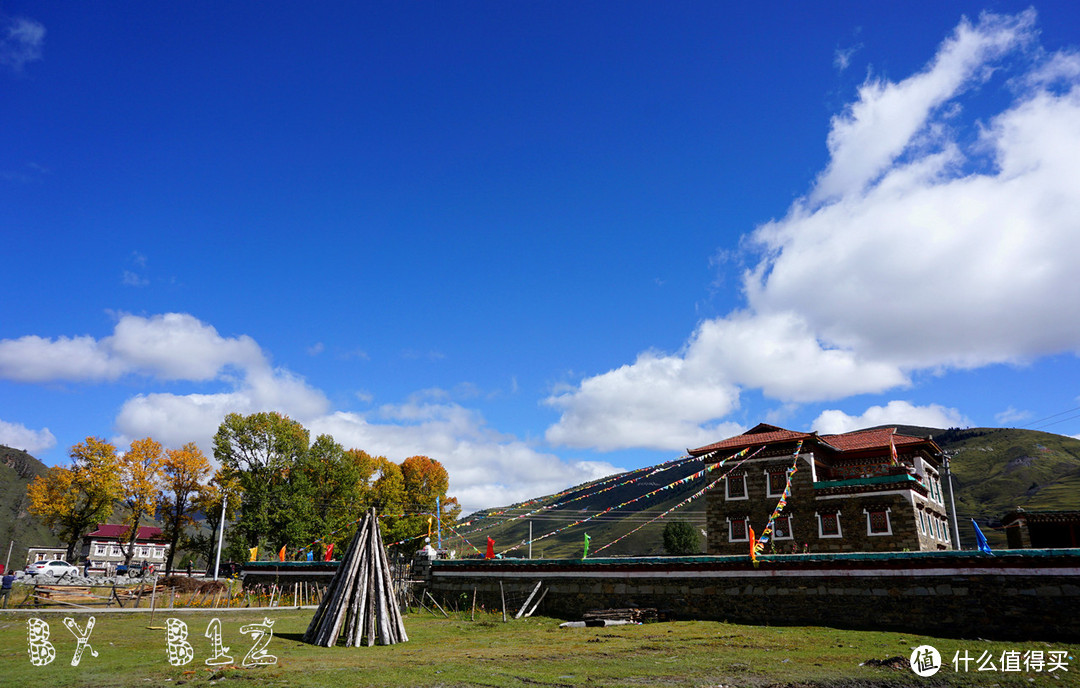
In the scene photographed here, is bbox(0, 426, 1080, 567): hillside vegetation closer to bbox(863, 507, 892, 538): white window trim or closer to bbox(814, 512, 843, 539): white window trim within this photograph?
bbox(814, 512, 843, 539): white window trim

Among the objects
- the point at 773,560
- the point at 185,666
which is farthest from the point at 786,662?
the point at 185,666

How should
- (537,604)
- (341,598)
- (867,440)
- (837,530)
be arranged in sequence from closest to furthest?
(341,598) → (537,604) → (837,530) → (867,440)

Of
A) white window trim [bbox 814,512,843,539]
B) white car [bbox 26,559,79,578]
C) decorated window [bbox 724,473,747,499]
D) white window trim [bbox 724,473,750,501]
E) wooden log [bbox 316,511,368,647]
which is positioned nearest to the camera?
wooden log [bbox 316,511,368,647]

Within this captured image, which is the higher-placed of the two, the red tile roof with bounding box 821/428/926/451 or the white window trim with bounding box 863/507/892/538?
the red tile roof with bounding box 821/428/926/451

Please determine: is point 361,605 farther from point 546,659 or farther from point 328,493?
point 328,493

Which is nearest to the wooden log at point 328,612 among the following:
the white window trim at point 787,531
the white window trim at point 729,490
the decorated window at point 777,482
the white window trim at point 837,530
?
the white window trim at point 729,490

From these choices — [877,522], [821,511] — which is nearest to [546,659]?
[821,511]

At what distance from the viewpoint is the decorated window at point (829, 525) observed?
33.1m

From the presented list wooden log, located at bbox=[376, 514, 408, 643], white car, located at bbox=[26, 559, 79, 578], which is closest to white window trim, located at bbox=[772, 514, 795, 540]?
wooden log, located at bbox=[376, 514, 408, 643]

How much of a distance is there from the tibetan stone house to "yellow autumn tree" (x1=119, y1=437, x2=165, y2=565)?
45.4 m

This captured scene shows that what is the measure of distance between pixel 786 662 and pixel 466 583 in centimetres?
1782

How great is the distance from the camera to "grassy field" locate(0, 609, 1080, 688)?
471 inches

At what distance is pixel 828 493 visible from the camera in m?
33.8

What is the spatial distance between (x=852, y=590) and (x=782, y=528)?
1581 centimetres
